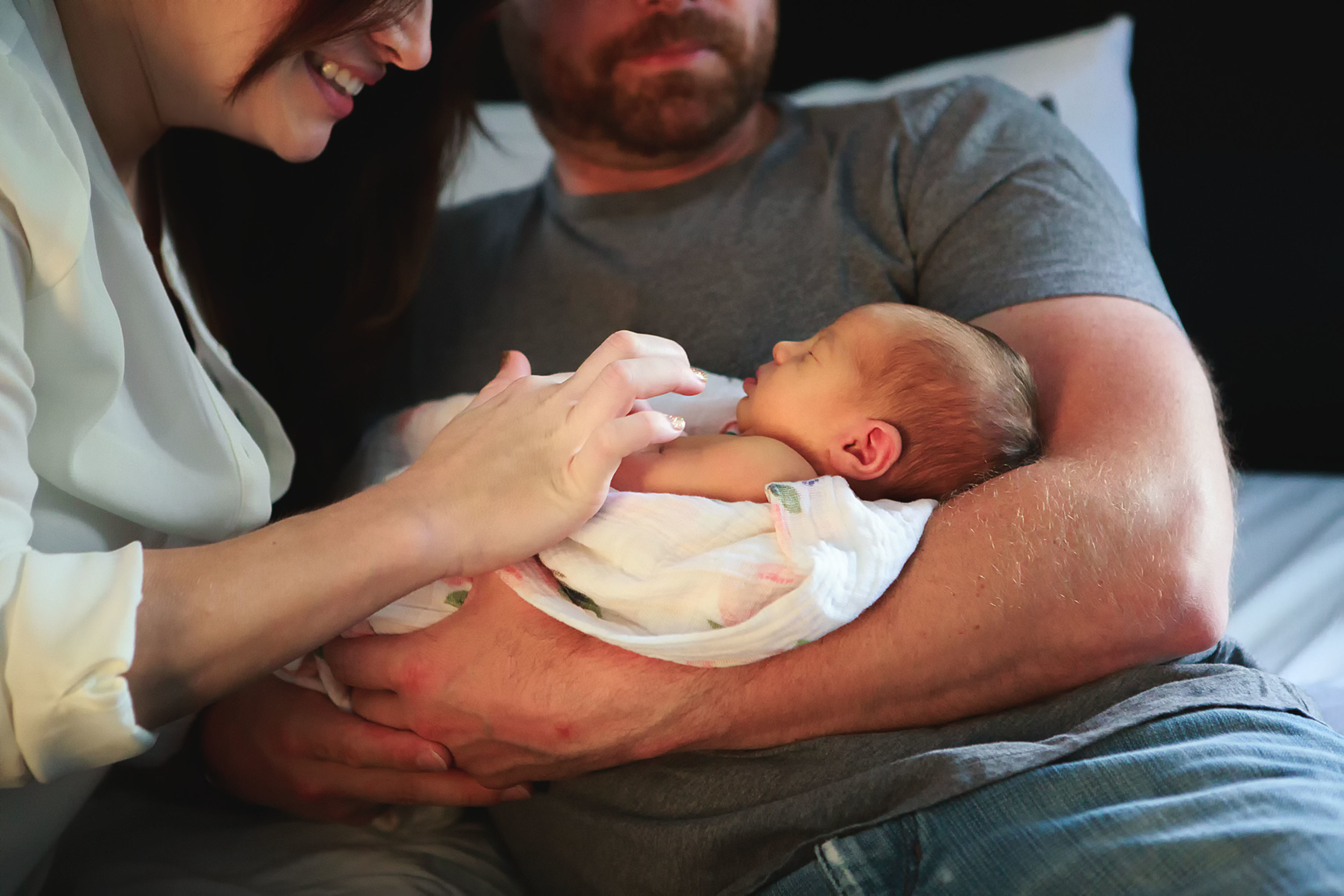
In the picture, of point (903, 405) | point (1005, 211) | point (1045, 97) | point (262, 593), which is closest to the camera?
point (262, 593)

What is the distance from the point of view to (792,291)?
144cm

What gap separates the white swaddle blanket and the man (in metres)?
0.05

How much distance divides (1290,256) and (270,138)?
1727 mm

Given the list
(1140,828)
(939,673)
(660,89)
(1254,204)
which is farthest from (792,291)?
(1254,204)

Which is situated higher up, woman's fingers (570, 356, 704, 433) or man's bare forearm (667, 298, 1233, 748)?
woman's fingers (570, 356, 704, 433)

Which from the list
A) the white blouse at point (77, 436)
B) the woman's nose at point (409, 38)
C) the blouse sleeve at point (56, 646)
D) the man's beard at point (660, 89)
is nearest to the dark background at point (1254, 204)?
the man's beard at point (660, 89)

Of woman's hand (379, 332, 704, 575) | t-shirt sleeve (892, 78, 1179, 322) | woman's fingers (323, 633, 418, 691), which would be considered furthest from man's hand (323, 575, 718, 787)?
t-shirt sleeve (892, 78, 1179, 322)

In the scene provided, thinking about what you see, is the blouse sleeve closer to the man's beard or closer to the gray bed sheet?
the man's beard

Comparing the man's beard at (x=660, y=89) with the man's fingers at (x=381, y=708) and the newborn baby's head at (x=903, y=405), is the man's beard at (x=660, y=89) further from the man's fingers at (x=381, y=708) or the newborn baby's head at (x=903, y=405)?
the man's fingers at (x=381, y=708)

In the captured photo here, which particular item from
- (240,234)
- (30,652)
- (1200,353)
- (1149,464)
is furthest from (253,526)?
(1200,353)

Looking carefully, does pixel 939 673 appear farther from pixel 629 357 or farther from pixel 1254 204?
pixel 1254 204

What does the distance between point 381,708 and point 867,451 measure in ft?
1.94

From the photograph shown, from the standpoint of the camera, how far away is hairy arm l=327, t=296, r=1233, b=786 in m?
0.97

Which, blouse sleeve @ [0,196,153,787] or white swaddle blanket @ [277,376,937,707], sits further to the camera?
white swaddle blanket @ [277,376,937,707]
